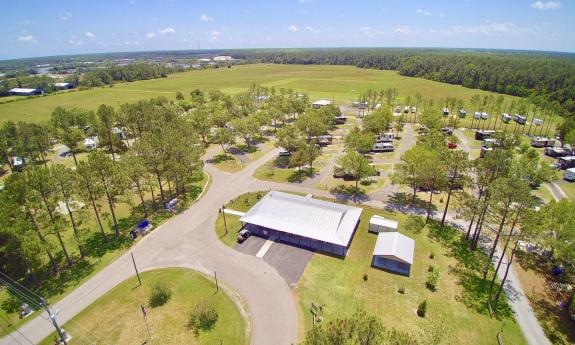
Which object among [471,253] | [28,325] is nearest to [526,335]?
[471,253]

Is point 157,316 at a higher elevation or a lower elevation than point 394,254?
lower

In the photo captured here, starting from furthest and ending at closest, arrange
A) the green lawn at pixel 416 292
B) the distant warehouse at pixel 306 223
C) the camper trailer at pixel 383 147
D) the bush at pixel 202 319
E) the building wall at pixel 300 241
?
the camper trailer at pixel 383 147
the distant warehouse at pixel 306 223
the building wall at pixel 300 241
the bush at pixel 202 319
the green lawn at pixel 416 292

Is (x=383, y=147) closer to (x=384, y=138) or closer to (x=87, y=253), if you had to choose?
(x=384, y=138)

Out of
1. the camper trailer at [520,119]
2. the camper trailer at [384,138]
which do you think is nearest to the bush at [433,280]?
the camper trailer at [384,138]

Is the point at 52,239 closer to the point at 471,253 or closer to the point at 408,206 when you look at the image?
the point at 408,206

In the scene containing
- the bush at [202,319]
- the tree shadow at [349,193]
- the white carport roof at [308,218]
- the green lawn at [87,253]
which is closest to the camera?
the bush at [202,319]

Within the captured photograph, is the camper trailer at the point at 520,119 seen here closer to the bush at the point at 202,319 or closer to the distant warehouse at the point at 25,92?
the bush at the point at 202,319

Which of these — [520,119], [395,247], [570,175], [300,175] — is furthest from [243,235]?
[520,119]

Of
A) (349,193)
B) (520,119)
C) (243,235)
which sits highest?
(520,119)
